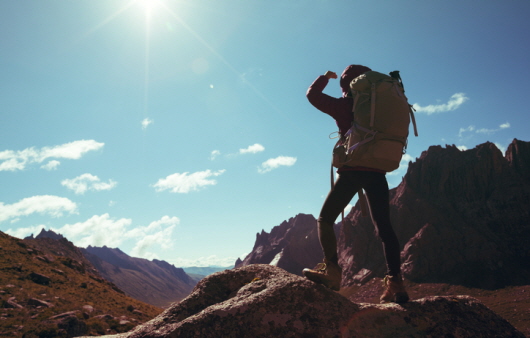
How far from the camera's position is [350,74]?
4.99 meters

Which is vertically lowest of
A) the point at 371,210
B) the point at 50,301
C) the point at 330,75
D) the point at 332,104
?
the point at 371,210

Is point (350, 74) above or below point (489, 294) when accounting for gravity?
above

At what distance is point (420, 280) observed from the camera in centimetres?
16325

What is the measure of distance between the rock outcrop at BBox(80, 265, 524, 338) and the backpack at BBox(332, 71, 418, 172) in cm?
185

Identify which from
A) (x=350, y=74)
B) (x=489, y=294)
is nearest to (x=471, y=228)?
(x=489, y=294)

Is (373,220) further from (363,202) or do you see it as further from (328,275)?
(328,275)

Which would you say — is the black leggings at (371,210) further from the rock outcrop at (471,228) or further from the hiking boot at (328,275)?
the rock outcrop at (471,228)

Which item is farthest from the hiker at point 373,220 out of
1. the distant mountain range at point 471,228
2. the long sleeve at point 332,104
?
the distant mountain range at point 471,228

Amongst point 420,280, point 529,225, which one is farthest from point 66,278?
point 529,225

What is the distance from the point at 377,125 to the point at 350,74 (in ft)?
4.28

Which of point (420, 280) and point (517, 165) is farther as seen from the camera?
point (517, 165)

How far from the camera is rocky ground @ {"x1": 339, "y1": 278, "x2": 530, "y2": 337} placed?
337ft

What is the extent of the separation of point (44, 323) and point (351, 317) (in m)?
36.3

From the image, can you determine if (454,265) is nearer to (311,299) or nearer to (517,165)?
(517,165)
